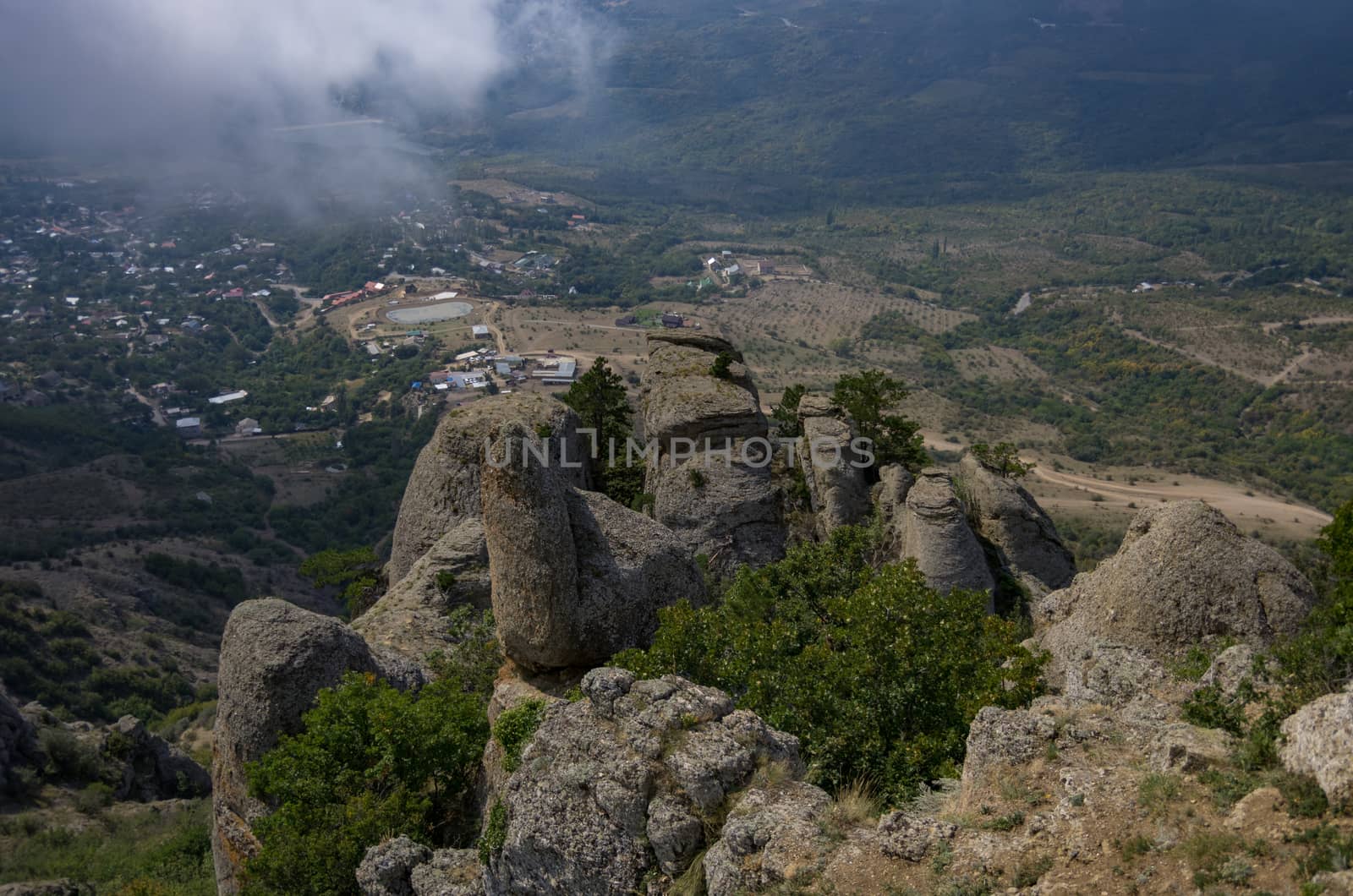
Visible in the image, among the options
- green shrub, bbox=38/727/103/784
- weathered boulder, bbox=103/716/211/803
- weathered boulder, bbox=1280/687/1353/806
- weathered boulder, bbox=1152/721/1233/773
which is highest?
weathered boulder, bbox=1280/687/1353/806

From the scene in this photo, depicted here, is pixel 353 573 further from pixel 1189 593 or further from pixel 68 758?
pixel 1189 593

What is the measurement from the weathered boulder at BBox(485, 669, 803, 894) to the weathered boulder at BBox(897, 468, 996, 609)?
54.8 feet

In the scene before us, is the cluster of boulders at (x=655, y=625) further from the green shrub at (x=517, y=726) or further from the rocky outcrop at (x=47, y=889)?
the rocky outcrop at (x=47, y=889)

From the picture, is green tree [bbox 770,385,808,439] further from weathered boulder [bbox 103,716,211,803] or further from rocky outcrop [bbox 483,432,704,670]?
weathered boulder [bbox 103,716,211,803]

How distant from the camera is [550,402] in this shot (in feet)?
116

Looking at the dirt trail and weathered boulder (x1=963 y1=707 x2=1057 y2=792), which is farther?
the dirt trail

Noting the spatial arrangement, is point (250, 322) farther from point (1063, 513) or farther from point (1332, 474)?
point (1332, 474)

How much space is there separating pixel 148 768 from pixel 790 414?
33976mm

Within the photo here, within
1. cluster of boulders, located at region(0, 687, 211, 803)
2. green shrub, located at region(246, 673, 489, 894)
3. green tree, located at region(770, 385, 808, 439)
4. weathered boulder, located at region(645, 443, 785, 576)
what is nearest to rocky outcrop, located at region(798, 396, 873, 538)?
weathered boulder, located at region(645, 443, 785, 576)

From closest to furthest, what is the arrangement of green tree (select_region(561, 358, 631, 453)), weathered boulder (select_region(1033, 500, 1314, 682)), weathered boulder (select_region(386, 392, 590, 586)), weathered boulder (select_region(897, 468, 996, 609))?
weathered boulder (select_region(1033, 500, 1314, 682)), weathered boulder (select_region(897, 468, 996, 609)), weathered boulder (select_region(386, 392, 590, 586)), green tree (select_region(561, 358, 631, 453))

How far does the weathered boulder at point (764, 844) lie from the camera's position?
442 inches

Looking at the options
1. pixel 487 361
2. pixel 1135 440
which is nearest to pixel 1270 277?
pixel 1135 440

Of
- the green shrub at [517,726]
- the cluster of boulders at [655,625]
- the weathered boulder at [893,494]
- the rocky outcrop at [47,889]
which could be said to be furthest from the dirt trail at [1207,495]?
the rocky outcrop at [47,889]

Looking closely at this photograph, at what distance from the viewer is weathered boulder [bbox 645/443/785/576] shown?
107 ft
